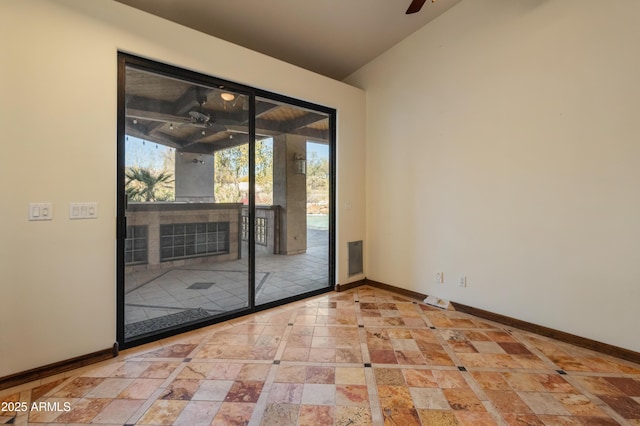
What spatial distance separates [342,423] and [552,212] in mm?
2477

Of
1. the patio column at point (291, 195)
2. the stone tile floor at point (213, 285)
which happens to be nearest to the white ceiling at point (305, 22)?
the patio column at point (291, 195)

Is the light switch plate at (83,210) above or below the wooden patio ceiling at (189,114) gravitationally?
below

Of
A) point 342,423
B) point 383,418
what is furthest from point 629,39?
point 342,423

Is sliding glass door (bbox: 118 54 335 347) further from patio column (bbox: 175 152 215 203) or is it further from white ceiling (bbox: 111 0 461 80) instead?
white ceiling (bbox: 111 0 461 80)

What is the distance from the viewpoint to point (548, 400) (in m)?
1.69

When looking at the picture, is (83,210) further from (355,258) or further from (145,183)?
(355,258)

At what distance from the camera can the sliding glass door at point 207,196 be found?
253 cm

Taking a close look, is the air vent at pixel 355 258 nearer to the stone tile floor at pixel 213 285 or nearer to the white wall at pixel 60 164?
the stone tile floor at pixel 213 285

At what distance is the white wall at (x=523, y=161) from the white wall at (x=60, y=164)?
2905mm

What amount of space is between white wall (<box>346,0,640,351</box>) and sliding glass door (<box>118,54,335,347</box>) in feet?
4.10

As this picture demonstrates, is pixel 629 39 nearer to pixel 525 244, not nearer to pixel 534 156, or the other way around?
pixel 534 156

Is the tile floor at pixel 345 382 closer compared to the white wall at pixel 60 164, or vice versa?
the tile floor at pixel 345 382

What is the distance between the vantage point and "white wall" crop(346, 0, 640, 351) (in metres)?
2.16

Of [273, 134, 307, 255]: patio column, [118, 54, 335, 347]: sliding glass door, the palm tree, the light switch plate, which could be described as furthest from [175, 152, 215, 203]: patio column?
[273, 134, 307, 255]: patio column
